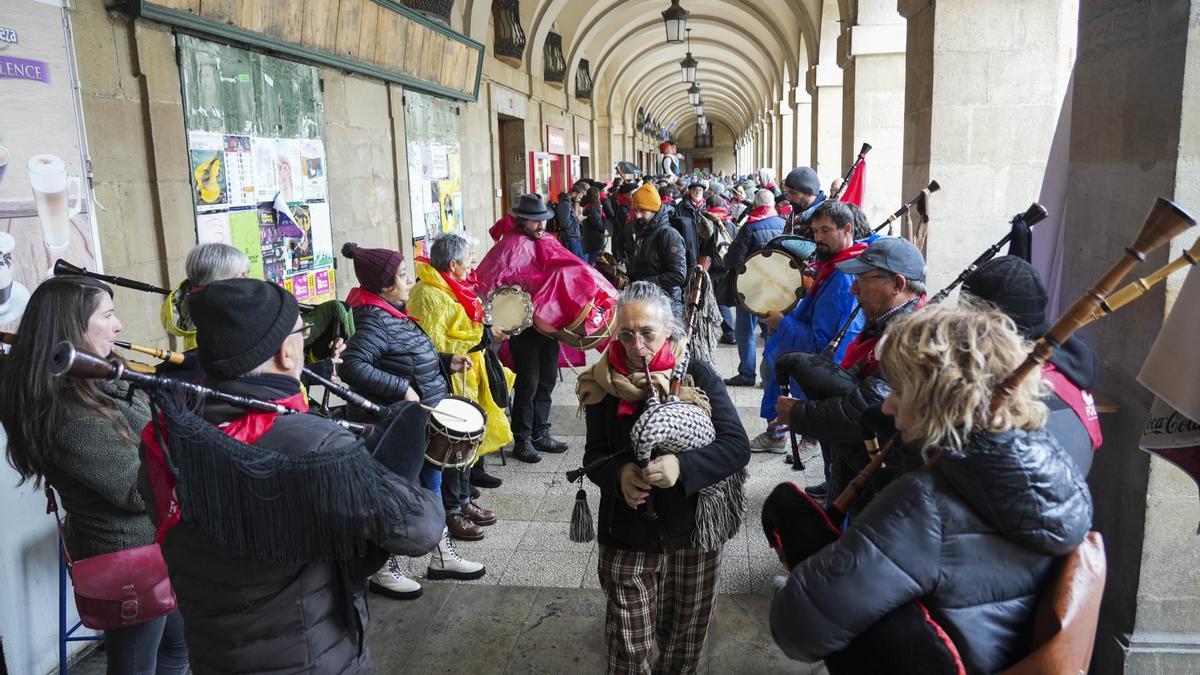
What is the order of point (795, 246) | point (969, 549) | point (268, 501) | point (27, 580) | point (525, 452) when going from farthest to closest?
point (525, 452)
point (795, 246)
point (27, 580)
point (268, 501)
point (969, 549)

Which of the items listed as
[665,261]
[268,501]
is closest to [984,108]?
[665,261]

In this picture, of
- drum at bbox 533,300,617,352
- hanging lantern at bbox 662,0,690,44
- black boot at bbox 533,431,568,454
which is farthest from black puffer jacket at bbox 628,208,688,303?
hanging lantern at bbox 662,0,690,44

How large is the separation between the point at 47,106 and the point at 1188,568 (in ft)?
16.3

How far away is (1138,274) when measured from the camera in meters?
2.62

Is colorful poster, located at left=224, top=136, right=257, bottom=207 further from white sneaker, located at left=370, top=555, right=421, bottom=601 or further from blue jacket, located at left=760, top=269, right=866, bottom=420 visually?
blue jacket, located at left=760, top=269, right=866, bottom=420

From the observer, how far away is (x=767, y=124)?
2805 cm

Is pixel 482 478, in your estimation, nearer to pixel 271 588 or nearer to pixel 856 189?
pixel 271 588

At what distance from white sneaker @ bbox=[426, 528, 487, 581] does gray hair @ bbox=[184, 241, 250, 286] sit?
165 centimetres

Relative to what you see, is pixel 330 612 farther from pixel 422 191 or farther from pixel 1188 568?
pixel 422 191

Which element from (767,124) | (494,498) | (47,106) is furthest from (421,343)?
(767,124)

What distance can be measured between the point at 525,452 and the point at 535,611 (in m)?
1.95

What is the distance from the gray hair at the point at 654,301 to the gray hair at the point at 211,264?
1.75 meters

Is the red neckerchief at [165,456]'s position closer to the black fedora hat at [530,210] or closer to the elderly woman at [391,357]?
the elderly woman at [391,357]

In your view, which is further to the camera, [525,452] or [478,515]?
[525,452]
